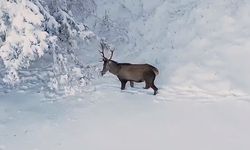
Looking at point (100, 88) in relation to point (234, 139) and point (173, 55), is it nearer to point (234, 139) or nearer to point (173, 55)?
point (173, 55)

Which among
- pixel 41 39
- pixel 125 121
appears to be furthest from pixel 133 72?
pixel 41 39

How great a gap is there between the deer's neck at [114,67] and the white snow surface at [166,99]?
0.35m

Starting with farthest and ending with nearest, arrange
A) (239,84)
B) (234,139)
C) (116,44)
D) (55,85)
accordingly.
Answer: (116,44) < (239,84) < (55,85) < (234,139)

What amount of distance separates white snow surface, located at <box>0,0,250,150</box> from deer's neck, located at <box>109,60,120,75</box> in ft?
1.14

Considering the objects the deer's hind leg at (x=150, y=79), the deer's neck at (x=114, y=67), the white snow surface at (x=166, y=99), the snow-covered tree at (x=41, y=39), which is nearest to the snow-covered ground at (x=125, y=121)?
the white snow surface at (x=166, y=99)

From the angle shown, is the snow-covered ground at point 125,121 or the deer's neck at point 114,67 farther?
the deer's neck at point 114,67

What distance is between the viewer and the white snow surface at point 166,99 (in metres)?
10.1

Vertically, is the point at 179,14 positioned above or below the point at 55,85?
above

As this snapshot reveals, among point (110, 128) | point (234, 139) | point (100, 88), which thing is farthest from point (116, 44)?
point (234, 139)

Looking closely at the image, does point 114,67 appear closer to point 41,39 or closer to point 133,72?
point 133,72

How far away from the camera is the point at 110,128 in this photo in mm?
10609

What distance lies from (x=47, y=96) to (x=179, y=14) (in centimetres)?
550

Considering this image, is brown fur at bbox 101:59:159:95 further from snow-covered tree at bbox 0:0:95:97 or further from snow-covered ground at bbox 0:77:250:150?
snow-covered tree at bbox 0:0:95:97

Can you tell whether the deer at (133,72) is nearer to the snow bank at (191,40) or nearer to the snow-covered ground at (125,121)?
the snow-covered ground at (125,121)
